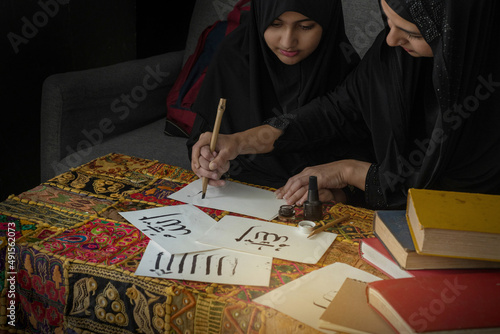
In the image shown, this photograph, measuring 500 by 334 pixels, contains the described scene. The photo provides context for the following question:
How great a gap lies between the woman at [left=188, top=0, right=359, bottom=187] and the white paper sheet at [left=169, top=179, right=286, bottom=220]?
1.37 feet

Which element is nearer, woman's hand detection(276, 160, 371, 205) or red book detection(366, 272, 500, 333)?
red book detection(366, 272, 500, 333)

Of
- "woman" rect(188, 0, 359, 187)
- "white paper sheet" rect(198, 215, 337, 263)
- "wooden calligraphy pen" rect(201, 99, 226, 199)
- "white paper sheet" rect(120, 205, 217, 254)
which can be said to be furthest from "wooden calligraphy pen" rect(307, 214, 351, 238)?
"woman" rect(188, 0, 359, 187)

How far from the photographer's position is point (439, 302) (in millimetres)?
854

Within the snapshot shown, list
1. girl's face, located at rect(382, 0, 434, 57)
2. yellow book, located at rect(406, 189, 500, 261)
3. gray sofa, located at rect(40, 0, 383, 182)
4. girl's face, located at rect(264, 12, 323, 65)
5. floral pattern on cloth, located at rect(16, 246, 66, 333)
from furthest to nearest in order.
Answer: gray sofa, located at rect(40, 0, 383, 182) → girl's face, located at rect(264, 12, 323, 65) → girl's face, located at rect(382, 0, 434, 57) → floral pattern on cloth, located at rect(16, 246, 66, 333) → yellow book, located at rect(406, 189, 500, 261)

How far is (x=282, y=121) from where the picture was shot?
1.73 m

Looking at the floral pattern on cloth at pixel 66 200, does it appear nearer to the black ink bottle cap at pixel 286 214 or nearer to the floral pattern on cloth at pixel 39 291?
the floral pattern on cloth at pixel 39 291

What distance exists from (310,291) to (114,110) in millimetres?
1869

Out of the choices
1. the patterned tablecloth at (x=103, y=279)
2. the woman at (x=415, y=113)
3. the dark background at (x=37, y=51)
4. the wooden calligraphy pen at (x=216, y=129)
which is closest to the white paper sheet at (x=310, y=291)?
the patterned tablecloth at (x=103, y=279)

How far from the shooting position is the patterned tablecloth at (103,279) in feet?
3.09

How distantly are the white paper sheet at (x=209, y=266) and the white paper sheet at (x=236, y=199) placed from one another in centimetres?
23

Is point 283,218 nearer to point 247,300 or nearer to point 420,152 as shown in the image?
point 247,300

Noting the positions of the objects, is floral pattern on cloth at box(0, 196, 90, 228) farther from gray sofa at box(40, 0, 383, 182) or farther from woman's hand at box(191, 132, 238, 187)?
gray sofa at box(40, 0, 383, 182)

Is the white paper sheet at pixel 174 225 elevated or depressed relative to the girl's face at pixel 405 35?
depressed

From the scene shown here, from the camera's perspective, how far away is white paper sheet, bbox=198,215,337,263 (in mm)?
1101
